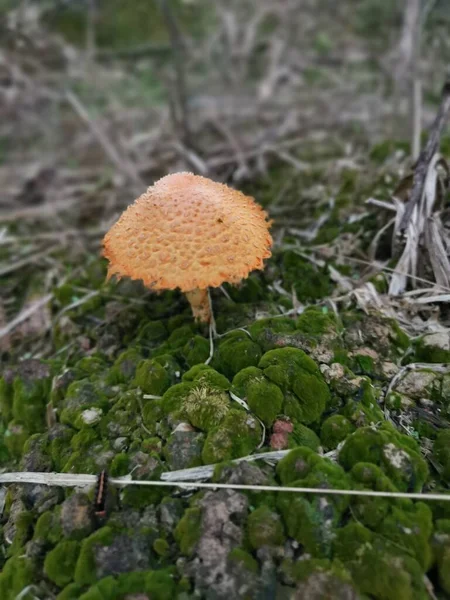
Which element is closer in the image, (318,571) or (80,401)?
(318,571)

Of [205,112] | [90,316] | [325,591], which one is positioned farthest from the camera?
[205,112]

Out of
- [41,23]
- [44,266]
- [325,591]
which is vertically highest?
[41,23]

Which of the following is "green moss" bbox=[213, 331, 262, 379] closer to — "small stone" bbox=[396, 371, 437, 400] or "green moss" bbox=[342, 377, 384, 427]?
"green moss" bbox=[342, 377, 384, 427]

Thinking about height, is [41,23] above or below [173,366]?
above

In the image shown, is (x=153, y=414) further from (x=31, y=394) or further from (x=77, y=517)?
(x=31, y=394)

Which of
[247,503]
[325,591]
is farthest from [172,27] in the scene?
[325,591]

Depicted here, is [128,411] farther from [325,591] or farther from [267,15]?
[267,15]

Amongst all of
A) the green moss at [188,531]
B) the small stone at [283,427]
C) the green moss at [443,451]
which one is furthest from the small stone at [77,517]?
the green moss at [443,451]

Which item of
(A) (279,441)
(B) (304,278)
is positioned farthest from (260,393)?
(B) (304,278)
